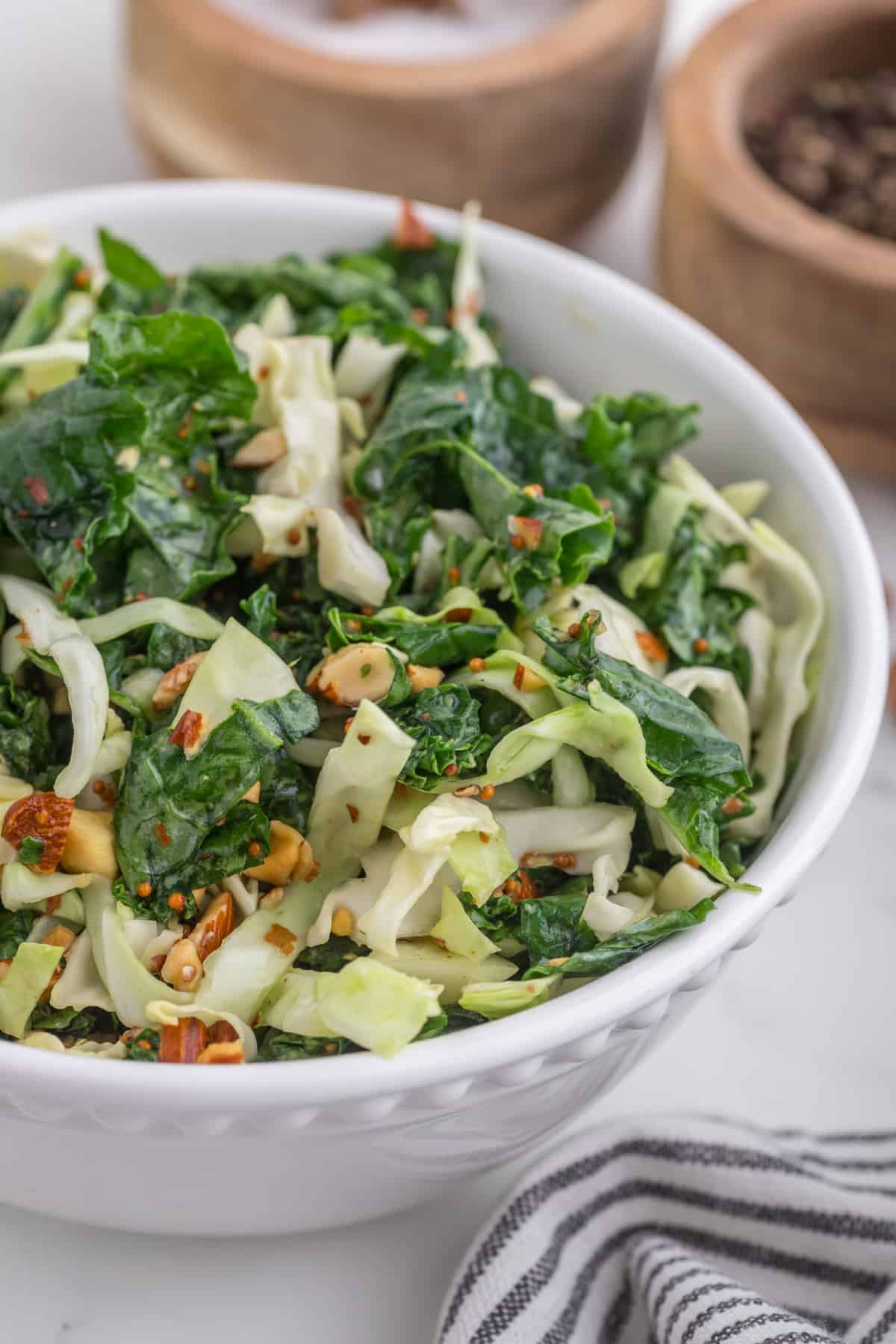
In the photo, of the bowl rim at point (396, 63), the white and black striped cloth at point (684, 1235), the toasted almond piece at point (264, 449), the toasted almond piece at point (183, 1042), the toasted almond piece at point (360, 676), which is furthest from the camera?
the bowl rim at point (396, 63)

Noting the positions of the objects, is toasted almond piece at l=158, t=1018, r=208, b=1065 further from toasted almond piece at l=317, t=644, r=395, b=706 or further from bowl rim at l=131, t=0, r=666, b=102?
bowl rim at l=131, t=0, r=666, b=102

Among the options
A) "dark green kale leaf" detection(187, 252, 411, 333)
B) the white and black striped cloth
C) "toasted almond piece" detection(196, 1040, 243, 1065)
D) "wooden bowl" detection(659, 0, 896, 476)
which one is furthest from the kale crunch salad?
"wooden bowl" detection(659, 0, 896, 476)

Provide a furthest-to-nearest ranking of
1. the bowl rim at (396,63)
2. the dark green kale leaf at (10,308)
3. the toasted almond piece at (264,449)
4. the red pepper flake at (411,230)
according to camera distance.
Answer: the bowl rim at (396,63), the red pepper flake at (411,230), the dark green kale leaf at (10,308), the toasted almond piece at (264,449)

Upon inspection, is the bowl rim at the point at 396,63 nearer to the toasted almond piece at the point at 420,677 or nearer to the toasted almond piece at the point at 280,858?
the toasted almond piece at the point at 420,677

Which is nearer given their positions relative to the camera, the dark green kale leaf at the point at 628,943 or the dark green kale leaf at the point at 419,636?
the dark green kale leaf at the point at 628,943

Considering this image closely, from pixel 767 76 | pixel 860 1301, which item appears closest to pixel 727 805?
pixel 860 1301

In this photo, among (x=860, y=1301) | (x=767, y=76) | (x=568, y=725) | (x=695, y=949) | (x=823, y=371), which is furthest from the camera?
(x=767, y=76)

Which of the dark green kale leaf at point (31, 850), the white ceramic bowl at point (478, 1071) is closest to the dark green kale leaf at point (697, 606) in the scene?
the white ceramic bowl at point (478, 1071)

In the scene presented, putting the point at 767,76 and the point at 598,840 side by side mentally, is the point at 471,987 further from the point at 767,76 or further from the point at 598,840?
the point at 767,76
